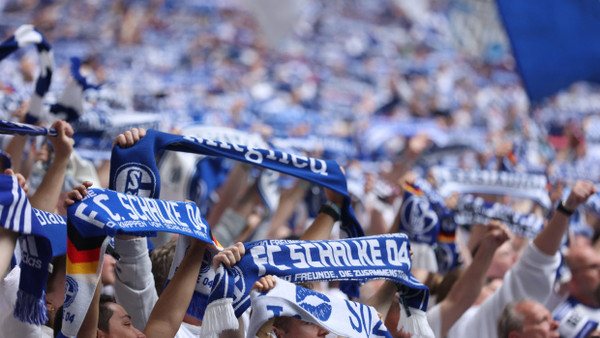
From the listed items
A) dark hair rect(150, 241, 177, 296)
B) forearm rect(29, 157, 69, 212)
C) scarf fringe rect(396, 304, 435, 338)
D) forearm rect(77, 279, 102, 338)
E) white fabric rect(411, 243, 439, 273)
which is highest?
forearm rect(29, 157, 69, 212)

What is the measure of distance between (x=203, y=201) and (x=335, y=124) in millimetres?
5792

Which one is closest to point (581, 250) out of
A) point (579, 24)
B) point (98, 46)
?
point (579, 24)

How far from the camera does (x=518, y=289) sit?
3.79m

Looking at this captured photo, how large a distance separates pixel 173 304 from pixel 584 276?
2.67 metres

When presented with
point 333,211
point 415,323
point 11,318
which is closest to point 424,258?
point 333,211

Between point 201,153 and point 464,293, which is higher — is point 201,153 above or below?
above

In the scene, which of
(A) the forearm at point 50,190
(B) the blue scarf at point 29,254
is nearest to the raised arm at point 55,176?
(A) the forearm at point 50,190

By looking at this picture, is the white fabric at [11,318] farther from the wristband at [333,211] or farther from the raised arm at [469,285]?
the raised arm at [469,285]

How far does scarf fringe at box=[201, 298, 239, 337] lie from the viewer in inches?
102

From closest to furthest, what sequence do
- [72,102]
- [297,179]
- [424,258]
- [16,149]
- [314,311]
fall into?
[314,311], [16,149], [424,258], [72,102], [297,179]

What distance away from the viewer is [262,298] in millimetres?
2527

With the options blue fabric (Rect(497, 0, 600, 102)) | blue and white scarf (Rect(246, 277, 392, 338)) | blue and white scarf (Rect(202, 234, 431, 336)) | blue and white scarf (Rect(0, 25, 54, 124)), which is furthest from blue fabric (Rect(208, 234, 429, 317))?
blue fabric (Rect(497, 0, 600, 102))

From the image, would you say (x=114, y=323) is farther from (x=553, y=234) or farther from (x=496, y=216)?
(x=496, y=216)

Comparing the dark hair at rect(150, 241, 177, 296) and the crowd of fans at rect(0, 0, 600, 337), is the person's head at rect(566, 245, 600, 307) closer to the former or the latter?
the crowd of fans at rect(0, 0, 600, 337)
